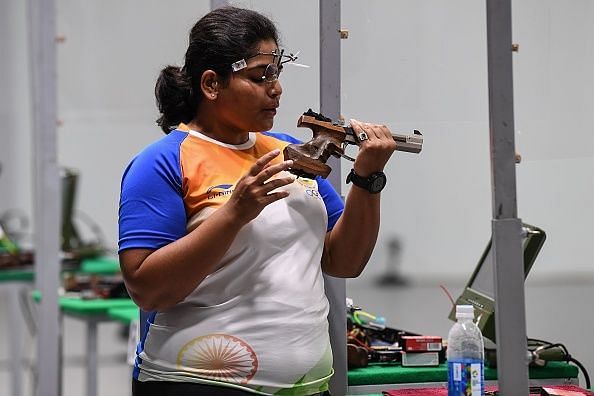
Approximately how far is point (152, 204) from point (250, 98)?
0.99 ft

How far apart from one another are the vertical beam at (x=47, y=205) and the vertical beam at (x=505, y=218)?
3.35 meters

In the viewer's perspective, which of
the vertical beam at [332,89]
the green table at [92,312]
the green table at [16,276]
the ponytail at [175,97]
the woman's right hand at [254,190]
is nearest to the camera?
the woman's right hand at [254,190]

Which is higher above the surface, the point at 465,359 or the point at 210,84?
the point at 210,84

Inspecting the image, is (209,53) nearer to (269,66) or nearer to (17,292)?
(269,66)

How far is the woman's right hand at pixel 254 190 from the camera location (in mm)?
1875

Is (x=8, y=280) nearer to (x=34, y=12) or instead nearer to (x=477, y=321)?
(x=34, y=12)

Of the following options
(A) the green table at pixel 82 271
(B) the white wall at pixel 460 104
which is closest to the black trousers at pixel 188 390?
(B) the white wall at pixel 460 104

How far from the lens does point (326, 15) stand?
2.56 m

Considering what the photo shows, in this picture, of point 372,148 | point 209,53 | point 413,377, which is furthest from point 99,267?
point 372,148

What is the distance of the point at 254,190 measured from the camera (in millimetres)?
1873

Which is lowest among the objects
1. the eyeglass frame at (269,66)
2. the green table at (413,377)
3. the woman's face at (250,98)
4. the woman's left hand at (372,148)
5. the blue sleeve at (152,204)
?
the green table at (413,377)

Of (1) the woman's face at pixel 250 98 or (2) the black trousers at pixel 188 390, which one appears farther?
(1) the woman's face at pixel 250 98

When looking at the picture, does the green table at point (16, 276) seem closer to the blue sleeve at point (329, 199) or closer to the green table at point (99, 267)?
the green table at point (99, 267)

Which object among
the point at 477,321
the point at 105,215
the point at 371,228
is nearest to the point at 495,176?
the point at 371,228
